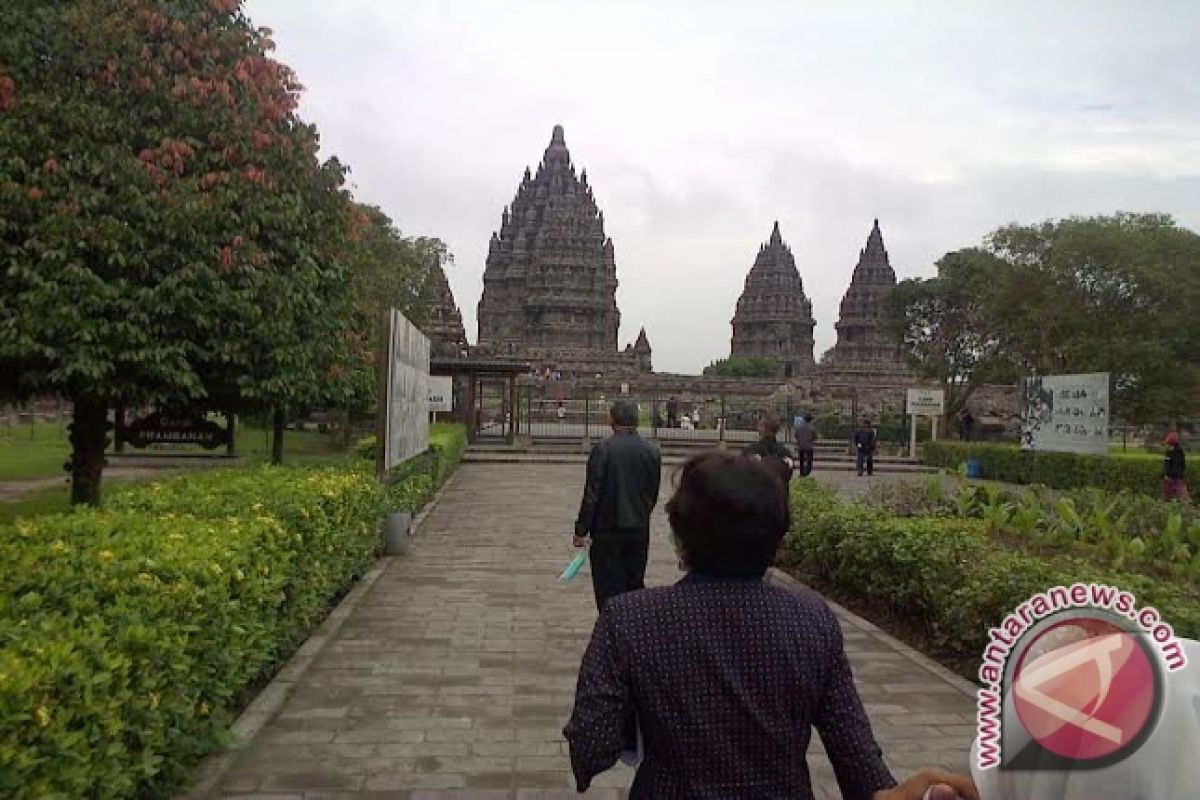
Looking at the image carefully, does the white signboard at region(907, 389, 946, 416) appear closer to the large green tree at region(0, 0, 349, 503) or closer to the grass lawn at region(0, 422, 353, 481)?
the grass lawn at region(0, 422, 353, 481)

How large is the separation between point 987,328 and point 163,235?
40.5m

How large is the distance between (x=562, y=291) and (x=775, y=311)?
Result: 18765mm

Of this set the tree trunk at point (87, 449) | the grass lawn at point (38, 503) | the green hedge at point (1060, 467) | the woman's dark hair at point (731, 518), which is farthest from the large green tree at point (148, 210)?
the green hedge at point (1060, 467)

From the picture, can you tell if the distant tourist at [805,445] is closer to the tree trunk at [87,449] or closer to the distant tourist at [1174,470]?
the distant tourist at [1174,470]

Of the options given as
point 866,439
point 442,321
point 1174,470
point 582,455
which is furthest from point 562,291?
point 1174,470

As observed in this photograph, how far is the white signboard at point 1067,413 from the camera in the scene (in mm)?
19516

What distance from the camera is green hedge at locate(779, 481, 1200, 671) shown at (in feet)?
20.3

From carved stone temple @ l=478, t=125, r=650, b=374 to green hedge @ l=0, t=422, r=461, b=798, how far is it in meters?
54.9

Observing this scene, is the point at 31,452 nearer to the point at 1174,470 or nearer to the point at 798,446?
the point at 798,446

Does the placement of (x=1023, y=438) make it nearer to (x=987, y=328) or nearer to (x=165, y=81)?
(x=165, y=81)

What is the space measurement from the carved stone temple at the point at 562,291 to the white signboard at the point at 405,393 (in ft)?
155

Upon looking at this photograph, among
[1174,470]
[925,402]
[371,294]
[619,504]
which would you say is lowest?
[1174,470]

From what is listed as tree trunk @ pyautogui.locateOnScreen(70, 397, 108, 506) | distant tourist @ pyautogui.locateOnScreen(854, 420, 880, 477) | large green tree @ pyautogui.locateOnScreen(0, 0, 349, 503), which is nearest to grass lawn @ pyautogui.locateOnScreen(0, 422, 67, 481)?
tree trunk @ pyautogui.locateOnScreen(70, 397, 108, 506)

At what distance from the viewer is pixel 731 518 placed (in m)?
2.23
